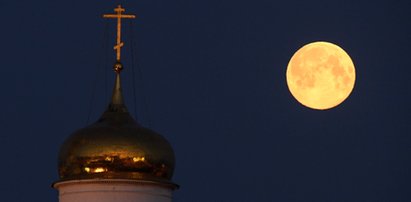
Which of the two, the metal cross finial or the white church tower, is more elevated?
the metal cross finial

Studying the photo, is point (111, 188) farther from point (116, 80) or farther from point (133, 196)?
point (116, 80)

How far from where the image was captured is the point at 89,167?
131ft

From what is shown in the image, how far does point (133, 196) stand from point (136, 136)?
4.96ft

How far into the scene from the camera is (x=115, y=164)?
39.8 m

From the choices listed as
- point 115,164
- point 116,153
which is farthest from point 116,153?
point 115,164

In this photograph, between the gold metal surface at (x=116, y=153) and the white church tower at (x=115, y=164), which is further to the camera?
the gold metal surface at (x=116, y=153)

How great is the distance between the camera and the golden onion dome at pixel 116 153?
3981 cm

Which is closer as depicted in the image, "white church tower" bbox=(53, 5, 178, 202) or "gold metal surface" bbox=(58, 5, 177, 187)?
"white church tower" bbox=(53, 5, 178, 202)

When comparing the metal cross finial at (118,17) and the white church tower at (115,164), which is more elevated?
the metal cross finial at (118,17)

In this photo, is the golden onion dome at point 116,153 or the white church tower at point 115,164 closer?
the white church tower at point 115,164

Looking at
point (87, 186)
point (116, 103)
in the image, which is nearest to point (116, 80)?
point (116, 103)

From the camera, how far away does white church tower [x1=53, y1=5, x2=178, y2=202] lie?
130 ft

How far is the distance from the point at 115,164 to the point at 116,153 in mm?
281

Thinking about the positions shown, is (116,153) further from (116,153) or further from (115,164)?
(115,164)
